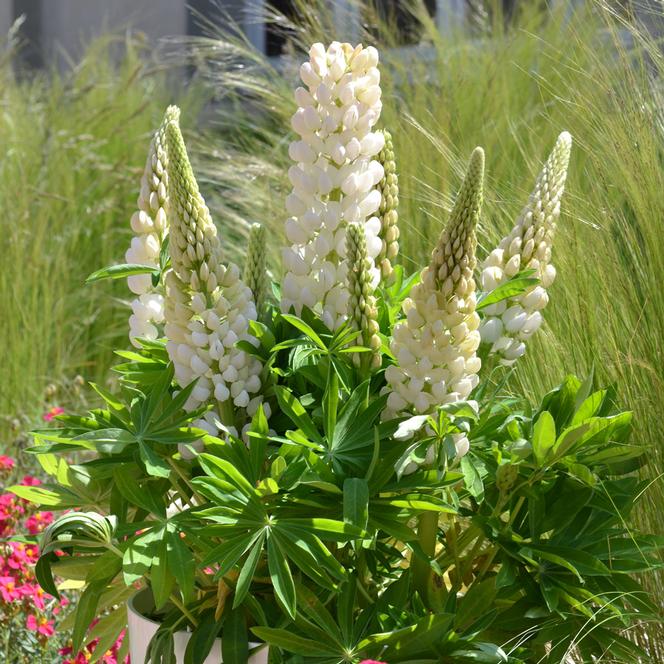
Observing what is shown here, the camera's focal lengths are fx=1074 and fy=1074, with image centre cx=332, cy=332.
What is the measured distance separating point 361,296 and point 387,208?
0.21 m

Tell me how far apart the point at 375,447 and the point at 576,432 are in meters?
0.20

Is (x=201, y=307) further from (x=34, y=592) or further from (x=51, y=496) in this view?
(x=34, y=592)

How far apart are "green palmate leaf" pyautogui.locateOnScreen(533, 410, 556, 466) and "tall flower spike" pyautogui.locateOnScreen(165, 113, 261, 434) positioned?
291 millimetres

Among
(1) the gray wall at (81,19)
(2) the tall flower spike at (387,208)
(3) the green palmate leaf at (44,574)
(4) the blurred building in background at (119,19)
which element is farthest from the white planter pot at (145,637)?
(1) the gray wall at (81,19)

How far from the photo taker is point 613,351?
4.53 feet

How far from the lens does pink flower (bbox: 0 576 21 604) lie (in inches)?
65.0

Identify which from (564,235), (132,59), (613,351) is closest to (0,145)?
(132,59)

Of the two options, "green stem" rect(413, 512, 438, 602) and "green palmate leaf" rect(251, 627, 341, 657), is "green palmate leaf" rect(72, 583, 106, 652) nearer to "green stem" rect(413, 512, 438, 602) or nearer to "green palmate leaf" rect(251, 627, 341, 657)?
"green palmate leaf" rect(251, 627, 341, 657)

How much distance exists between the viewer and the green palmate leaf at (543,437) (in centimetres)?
104

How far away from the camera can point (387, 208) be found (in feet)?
4.08

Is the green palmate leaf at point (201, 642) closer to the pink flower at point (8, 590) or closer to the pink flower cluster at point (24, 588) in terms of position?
the pink flower cluster at point (24, 588)

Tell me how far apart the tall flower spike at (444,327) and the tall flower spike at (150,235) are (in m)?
0.31

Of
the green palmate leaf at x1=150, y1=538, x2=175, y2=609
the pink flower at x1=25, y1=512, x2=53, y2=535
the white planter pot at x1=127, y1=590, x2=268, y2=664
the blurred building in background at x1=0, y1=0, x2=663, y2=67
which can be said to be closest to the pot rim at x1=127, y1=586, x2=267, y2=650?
the white planter pot at x1=127, y1=590, x2=268, y2=664

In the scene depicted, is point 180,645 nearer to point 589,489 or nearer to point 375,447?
point 375,447
